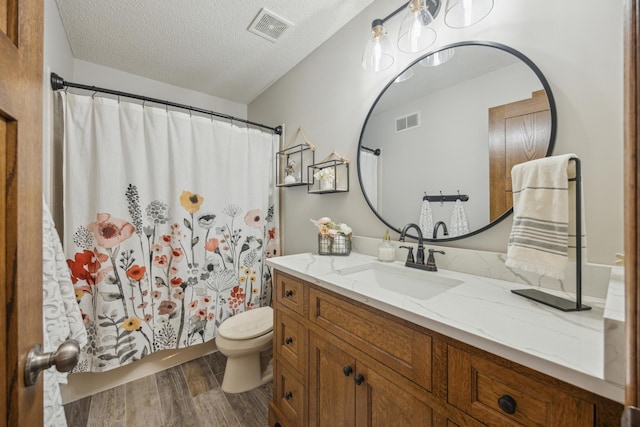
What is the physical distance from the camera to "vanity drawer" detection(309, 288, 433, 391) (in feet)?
2.28

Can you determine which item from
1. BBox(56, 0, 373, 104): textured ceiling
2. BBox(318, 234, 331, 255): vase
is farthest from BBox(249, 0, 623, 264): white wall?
BBox(56, 0, 373, 104): textured ceiling

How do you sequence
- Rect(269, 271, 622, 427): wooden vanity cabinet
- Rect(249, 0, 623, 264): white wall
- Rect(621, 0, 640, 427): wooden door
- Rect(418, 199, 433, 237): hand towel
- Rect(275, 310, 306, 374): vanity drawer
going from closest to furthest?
Rect(621, 0, 640, 427): wooden door
Rect(269, 271, 622, 427): wooden vanity cabinet
Rect(249, 0, 623, 264): white wall
Rect(275, 310, 306, 374): vanity drawer
Rect(418, 199, 433, 237): hand towel

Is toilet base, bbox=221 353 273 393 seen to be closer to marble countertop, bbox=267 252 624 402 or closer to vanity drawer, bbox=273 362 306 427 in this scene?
vanity drawer, bbox=273 362 306 427

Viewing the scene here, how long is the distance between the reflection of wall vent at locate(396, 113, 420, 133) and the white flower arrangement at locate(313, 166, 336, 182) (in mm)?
508

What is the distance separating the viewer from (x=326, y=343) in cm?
100

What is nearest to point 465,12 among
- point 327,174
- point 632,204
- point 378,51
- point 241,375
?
point 378,51

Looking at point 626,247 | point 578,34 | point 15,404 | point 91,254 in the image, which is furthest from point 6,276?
point 578,34

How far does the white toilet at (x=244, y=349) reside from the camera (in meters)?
1.58

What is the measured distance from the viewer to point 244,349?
158 centimetres

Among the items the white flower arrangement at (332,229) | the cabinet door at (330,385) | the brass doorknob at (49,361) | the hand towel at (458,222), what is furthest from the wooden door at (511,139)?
the brass doorknob at (49,361)

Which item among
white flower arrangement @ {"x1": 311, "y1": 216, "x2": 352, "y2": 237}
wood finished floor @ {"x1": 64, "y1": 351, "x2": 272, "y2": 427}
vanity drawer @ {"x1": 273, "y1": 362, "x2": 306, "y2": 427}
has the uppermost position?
white flower arrangement @ {"x1": 311, "y1": 216, "x2": 352, "y2": 237}

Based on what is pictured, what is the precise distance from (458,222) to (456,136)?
0.41 m

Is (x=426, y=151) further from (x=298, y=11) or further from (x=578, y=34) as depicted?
(x=298, y=11)

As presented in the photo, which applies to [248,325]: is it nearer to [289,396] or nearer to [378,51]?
[289,396]
